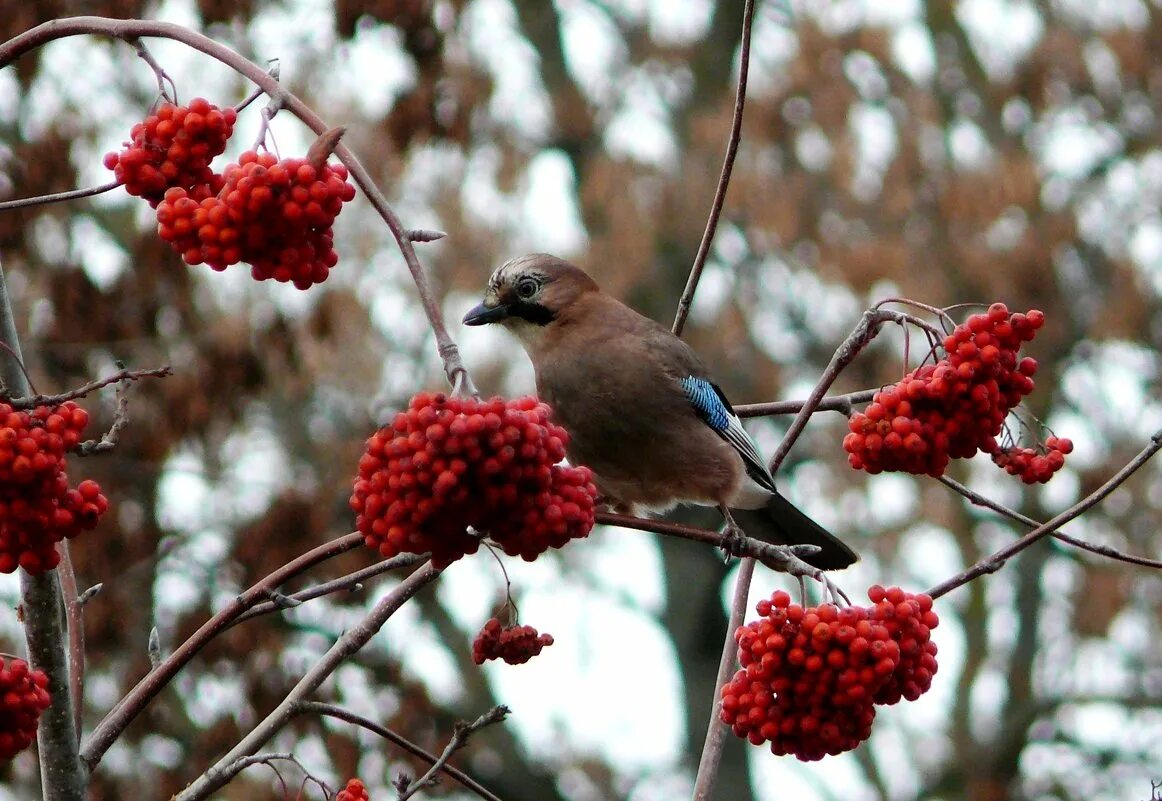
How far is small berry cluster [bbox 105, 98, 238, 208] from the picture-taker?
225 centimetres

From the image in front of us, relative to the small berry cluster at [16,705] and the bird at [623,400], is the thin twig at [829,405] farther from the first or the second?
the small berry cluster at [16,705]

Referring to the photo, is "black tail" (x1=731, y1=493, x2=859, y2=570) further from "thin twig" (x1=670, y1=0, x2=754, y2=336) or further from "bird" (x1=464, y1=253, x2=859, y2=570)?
"thin twig" (x1=670, y1=0, x2=754, y2=336)

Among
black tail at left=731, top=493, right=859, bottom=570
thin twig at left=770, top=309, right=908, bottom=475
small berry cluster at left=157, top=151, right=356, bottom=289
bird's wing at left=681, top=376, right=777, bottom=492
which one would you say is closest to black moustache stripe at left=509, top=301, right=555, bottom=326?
bird's wing at left=681, top=376, right=777, bottom=492

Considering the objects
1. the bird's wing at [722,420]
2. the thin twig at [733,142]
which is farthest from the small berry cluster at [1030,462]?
the bird's wing at [722,420]

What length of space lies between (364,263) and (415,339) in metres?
0.74

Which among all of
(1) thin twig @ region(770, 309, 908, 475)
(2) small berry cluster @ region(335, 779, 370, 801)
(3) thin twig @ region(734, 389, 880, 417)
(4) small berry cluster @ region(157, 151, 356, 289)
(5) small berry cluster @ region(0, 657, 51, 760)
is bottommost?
(5) small berry cluster @ region(0, 657, 51, 760)

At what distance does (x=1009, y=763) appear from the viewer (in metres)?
12.8

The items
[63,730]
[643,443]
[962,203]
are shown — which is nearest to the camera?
[63,730]

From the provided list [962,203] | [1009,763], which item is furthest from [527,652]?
[1009,763]

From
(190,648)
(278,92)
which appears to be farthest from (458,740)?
(278,92)

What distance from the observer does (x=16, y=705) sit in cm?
208

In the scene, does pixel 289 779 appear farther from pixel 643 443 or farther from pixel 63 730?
pixel 63 730

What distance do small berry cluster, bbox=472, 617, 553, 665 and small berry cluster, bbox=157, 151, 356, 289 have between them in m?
0.86

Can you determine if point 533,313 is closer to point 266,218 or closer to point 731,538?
point 731,538
